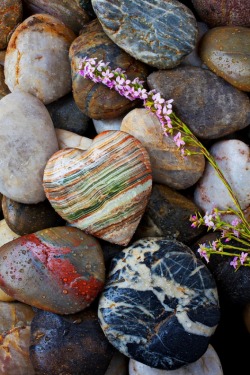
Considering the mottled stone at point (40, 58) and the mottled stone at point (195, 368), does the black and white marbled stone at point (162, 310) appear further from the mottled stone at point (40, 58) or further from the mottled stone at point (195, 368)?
the mottled stone at point (40, 58)

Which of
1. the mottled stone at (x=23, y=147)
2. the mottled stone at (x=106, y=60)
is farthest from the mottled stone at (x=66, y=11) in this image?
the mottled stone at (x=23, y=147)

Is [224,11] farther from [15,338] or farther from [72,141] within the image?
[15,338]

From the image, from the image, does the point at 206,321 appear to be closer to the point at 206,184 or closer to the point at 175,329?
the point at 175,329

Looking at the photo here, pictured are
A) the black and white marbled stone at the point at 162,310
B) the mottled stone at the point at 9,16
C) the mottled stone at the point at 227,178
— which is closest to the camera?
the black and white marbled stone at the point at 162,310

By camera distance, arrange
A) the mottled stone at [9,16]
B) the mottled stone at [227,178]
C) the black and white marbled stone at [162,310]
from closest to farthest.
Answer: the black and white marbled stone at [162,310], the mottled stone at [227,178], the mottled stone at [9,16]

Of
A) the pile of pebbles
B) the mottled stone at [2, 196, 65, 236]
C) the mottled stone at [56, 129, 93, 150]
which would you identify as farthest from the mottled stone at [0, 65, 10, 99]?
the mottled stone at [2, 196, 65, 236]

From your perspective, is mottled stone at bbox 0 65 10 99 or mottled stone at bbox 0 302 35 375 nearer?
mottled stone at bbox 0 302 35 375

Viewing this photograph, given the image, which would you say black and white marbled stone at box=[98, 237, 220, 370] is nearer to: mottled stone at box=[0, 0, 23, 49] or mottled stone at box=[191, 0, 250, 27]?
mottled stone at box=[191, 0, 250, 27]
